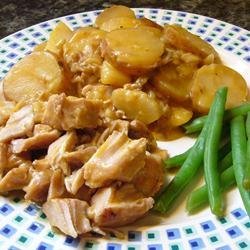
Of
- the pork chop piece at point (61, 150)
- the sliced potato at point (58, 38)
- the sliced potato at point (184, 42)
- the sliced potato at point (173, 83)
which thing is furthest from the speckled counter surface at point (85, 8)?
the pork chop piece at point (61, 150)

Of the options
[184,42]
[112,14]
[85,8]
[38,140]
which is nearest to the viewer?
[38,140]

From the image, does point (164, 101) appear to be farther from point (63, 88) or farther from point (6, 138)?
point (6, 138)

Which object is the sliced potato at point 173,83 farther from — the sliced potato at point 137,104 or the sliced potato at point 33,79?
the sliced potato at point 33,79

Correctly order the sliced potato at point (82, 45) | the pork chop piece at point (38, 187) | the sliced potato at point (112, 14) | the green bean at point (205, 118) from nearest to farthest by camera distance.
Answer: the pork chop piece at point (38, 187) → the green bean at point (205, 118) → the sliced potato at point (82, 45) → the sliced potato at point (112, 14)

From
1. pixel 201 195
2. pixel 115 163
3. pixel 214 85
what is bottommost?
pixel 201 195

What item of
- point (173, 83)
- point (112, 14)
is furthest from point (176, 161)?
point (112, 14)

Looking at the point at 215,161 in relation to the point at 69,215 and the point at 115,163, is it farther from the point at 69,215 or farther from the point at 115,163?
the point at 69,215

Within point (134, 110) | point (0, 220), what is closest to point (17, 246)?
point (0, 220)

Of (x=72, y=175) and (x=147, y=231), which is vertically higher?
(x=72, y=175)
